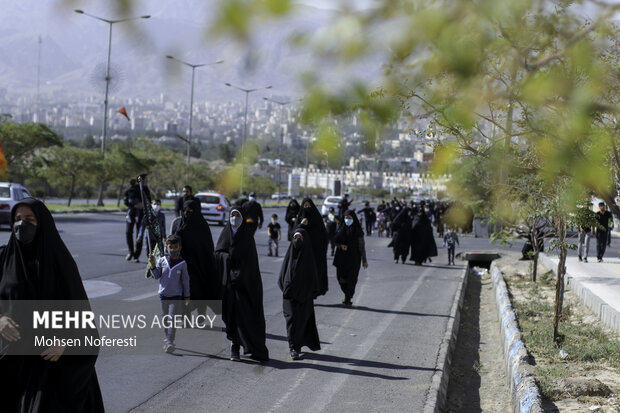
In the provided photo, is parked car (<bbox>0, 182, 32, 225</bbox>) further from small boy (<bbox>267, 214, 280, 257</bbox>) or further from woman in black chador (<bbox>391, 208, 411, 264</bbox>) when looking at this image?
woman in black chador (<bbox>391, 208, 411, 264</bbox>)

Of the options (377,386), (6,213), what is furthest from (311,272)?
(6,213)

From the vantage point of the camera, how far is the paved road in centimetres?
685

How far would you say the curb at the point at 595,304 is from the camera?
1096 cm

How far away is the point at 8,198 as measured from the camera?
79.9 ft

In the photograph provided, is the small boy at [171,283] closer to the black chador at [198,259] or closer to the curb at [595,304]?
the black chador at [198,259]

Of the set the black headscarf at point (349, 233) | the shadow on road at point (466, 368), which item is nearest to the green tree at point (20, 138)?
the black headscarf at point (349, 233)

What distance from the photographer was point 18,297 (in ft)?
15.6

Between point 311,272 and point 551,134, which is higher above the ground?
point 551,134

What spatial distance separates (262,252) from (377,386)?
584 inches

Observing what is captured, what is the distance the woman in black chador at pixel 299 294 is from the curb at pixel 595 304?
4220mm

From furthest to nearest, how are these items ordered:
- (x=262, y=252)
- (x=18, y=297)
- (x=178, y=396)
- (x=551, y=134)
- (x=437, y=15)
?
1. (x=262, y=252)
2. (x=178, y=396)
3. (x=18, y=297)
4. (x=551, y=134)
5. (x=437, y=15)

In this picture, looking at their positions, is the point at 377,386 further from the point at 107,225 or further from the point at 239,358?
the point at 107,225

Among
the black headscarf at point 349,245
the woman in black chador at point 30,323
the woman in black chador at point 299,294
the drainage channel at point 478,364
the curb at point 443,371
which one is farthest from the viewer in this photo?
the black headscarf at point 349,245

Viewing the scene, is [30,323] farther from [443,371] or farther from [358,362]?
[443,371]
